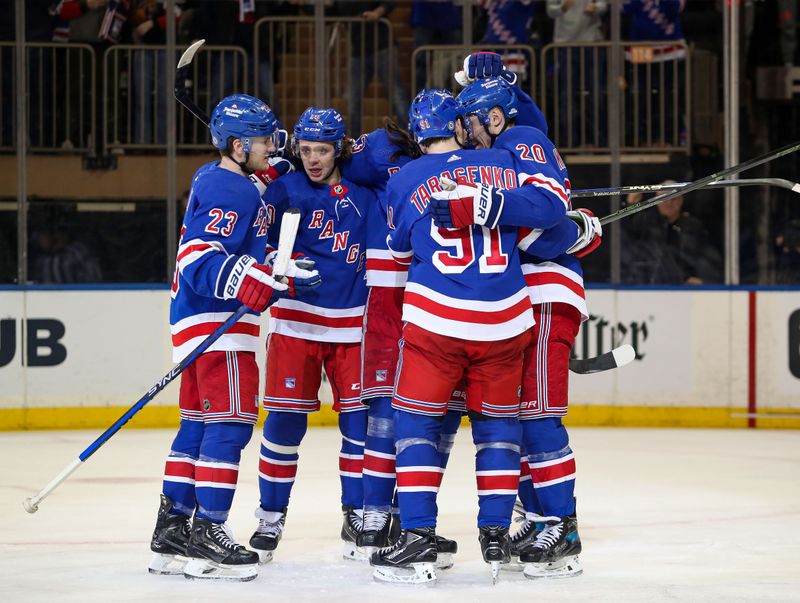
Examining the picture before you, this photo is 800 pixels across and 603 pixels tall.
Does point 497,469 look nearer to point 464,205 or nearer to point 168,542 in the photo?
point 464,205

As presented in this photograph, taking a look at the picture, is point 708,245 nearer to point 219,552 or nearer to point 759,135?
point 759,135

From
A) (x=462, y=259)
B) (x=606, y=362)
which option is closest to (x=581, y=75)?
(x=606, y=362)

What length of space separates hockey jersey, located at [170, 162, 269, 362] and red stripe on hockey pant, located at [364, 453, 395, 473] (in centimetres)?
48

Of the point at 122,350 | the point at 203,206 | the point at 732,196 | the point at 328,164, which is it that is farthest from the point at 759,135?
the point at 203,206

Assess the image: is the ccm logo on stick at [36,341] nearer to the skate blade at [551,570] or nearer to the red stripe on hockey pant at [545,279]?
the red stripe on hockey pant at [545,279]

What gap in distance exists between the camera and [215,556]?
3654 mm

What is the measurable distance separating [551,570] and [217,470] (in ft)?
3.05

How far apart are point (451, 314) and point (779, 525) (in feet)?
5.15

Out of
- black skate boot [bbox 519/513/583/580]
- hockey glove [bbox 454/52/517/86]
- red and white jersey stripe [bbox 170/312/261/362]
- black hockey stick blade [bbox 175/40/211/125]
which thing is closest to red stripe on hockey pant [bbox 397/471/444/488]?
black skate boot [bbox 519/513/583/580]

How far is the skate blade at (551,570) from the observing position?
146 inches

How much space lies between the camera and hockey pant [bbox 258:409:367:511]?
159 inches

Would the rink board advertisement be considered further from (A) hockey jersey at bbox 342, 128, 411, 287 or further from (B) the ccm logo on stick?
(A) hockey jersey at bbox 342, 128, 411, 287

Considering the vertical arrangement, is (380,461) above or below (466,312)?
below

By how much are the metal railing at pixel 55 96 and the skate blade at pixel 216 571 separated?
4.29m
